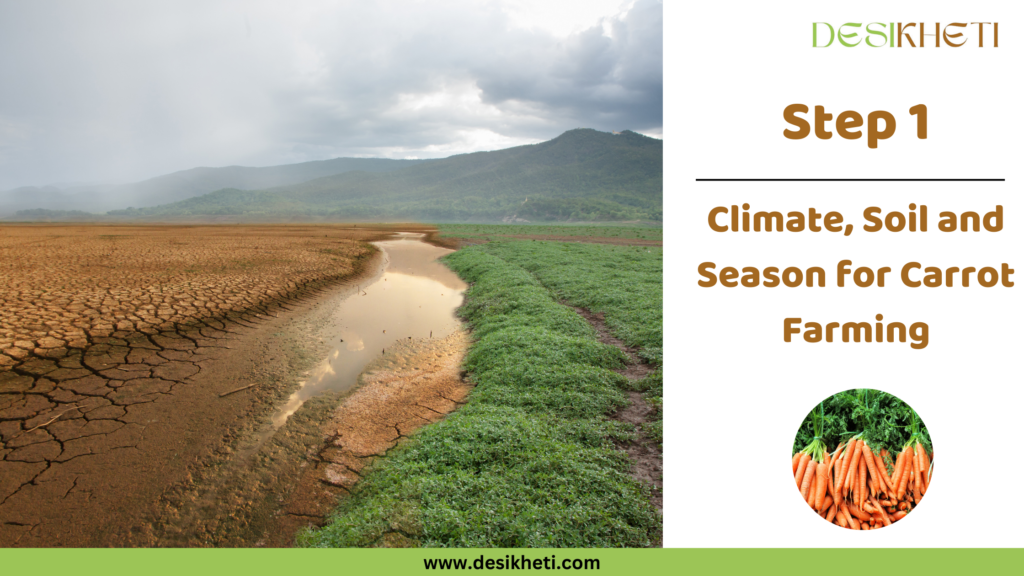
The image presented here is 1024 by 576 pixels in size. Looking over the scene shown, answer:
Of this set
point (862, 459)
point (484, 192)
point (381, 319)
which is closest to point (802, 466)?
point (862, 459)

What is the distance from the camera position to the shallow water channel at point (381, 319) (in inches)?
281

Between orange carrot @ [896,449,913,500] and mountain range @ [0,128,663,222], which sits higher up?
mountain range @ [0,128,663,222]

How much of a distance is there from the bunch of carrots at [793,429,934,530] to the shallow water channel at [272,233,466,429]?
5.66 meters

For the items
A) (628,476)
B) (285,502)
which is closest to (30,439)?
(285,502)

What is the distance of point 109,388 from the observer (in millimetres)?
6273

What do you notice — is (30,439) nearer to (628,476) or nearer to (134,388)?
(134,388)

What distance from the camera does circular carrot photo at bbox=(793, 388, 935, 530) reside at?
302 centimetres

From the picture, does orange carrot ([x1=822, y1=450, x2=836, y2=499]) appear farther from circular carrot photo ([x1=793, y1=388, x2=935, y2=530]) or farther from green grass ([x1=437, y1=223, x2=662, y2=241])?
green grass ([x1=437, y1=223, x2=662, y2=241])

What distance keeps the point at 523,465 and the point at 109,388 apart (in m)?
6.14

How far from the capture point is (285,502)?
414cm

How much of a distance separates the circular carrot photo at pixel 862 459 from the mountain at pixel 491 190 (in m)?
96.5

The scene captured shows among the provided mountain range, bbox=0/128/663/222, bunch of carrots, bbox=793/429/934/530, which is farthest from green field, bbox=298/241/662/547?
mountain range, bbox=0/128/663/222

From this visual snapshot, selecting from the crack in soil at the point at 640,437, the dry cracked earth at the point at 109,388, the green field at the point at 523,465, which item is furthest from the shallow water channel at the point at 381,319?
the crack in soil at the point at 640,437

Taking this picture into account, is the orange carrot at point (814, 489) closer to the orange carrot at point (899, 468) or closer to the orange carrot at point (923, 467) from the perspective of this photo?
the orange carrot at point (899, 468)
